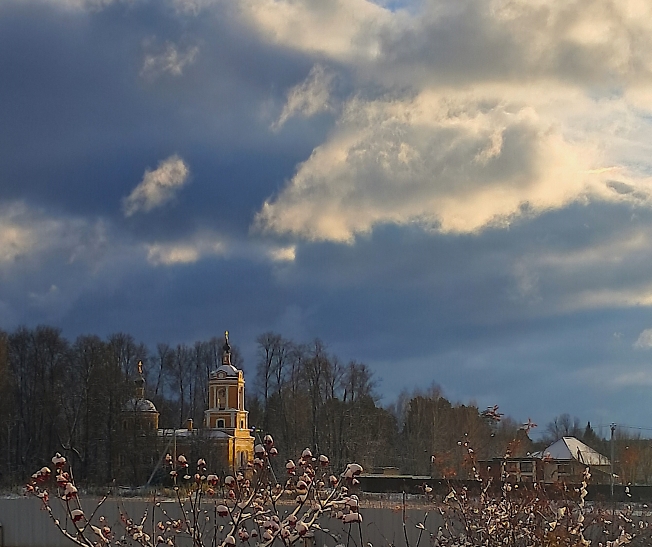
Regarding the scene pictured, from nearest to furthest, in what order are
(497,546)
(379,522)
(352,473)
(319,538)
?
1. (352,473)
2. (497,546)
3. (319,538)
4. (379,522)

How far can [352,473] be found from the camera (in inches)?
217

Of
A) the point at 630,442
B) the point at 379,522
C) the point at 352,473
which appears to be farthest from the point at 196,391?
the point at 352,473

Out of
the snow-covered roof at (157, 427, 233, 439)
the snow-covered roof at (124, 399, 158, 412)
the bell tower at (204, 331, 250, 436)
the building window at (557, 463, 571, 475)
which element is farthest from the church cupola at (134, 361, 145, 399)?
the building window at (557, 463, 571, 475)

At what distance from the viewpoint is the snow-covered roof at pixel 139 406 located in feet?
153

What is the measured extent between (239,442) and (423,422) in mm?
10756

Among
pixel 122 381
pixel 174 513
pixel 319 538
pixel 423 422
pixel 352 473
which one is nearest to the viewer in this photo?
pixel 352 473

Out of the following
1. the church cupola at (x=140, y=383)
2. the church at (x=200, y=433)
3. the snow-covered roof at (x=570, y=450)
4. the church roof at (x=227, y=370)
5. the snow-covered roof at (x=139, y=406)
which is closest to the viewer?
the snow-covered roof at (x=570, y=450)

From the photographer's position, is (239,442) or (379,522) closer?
(379,522)

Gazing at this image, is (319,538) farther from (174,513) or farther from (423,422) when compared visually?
(423,422)

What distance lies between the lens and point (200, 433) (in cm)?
4772

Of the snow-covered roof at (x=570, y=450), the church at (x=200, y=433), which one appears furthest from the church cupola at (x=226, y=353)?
the snow-covered roof at (x=570, y=450)

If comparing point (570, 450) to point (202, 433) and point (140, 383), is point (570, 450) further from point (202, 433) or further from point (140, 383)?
point (140, 383)

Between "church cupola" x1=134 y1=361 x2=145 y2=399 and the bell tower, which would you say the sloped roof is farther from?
"church cupola" x1=134 y1=361 x2=145 y2=399

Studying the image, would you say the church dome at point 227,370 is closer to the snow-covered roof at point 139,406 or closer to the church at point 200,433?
the church at point 200,433
